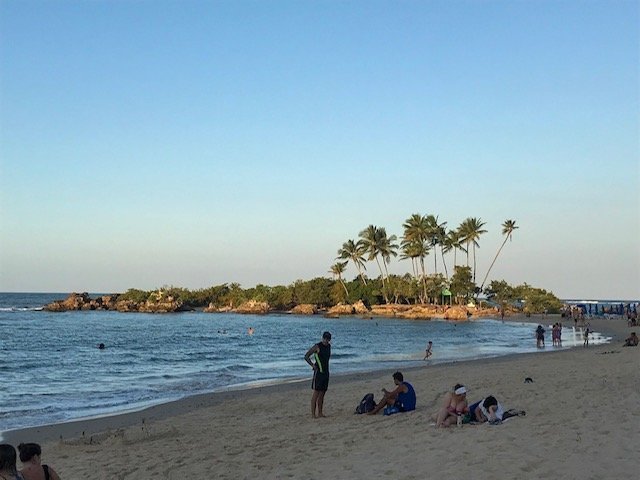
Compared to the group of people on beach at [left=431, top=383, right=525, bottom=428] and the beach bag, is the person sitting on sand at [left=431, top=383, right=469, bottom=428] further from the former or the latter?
the beach bag

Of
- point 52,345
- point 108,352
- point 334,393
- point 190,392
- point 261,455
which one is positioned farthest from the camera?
point 52,345

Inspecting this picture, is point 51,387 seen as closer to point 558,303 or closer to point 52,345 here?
point 52,345

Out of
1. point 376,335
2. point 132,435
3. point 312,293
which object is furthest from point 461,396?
point 312,293

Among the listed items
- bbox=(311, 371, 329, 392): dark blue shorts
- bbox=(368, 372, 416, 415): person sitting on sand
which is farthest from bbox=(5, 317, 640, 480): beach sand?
bbox=(311, 371, 329, 392): dark blue shorts

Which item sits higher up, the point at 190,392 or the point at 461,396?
the point at 461,396

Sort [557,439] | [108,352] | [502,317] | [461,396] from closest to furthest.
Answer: [557,439]
[461,396]
[108,352]
[502,317]

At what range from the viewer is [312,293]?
103875 mm

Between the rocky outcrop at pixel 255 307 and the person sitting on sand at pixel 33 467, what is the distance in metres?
99.7

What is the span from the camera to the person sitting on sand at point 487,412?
9938 millimetres

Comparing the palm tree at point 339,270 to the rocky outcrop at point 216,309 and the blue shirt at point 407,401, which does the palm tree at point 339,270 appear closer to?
the rocky outcrop at point 216,309

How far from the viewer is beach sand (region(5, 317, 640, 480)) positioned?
758cm

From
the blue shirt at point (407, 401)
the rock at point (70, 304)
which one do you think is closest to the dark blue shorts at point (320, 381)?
the blue shirt at point (407, 401)

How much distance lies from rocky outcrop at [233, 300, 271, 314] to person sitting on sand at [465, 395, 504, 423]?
314ft

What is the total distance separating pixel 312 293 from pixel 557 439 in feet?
314
